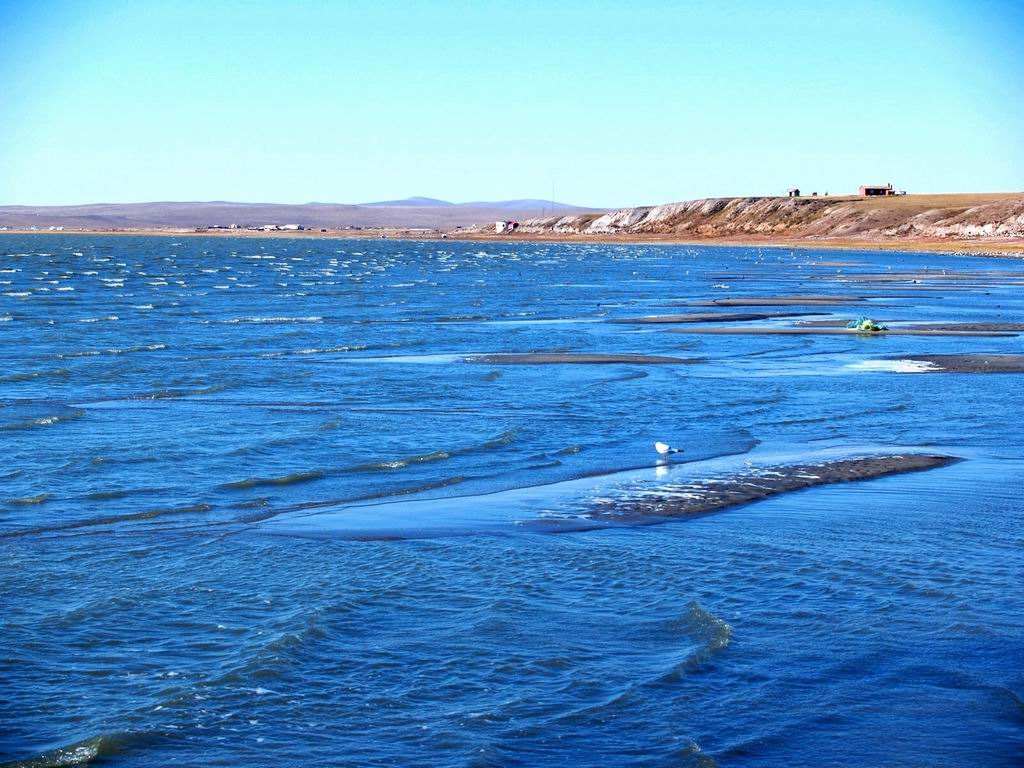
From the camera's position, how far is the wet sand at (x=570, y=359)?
3141 centimetres

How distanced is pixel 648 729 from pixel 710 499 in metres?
7.15

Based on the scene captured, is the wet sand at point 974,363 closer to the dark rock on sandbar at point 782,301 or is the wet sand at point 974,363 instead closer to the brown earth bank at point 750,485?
the brown earth bank at point 750,485

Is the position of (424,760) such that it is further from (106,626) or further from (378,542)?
(378,542)

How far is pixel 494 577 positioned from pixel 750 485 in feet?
17.2

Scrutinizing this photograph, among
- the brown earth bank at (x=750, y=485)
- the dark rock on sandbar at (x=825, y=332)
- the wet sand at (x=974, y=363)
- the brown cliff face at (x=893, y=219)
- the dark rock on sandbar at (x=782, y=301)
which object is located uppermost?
the brown cliff face at (x=893, y=219)

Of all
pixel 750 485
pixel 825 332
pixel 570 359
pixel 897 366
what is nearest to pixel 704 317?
pixel 825 332

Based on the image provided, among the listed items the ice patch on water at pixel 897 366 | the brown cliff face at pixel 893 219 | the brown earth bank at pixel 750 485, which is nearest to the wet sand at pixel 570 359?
the ice patch on water at pixel 897 366

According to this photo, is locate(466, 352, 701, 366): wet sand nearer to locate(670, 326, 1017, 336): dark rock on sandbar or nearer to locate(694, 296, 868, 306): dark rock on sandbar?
locate(670, 326, 1017, 336): dark rock on sandbar

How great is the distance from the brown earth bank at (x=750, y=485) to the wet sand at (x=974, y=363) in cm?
1158

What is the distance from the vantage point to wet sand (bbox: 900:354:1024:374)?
1120 inches

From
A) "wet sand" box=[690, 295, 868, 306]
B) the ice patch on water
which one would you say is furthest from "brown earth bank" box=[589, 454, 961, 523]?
"wet sand" box=[690, 295, 868, 306]

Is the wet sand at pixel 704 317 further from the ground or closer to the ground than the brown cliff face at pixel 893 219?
closer to the ground

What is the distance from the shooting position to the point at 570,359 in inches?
1276

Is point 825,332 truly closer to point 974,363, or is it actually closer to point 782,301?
point 974,363
